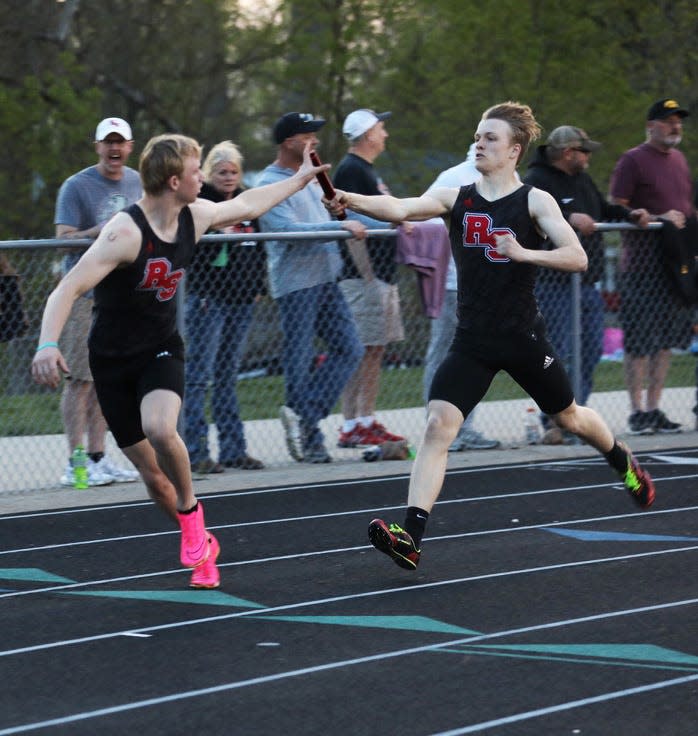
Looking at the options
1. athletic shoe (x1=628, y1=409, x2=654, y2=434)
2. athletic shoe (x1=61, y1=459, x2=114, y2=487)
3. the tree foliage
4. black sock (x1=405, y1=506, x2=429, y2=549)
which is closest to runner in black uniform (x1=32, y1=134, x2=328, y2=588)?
black sock (x1=405, y1=506, x2=429, y2=549)

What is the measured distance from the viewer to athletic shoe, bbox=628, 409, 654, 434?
1162cm

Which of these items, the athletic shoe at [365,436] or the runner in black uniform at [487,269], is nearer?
the runner in black uniform at [487,269]

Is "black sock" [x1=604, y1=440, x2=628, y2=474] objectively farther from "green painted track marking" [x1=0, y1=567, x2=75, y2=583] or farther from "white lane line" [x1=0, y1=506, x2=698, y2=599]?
"green painted track marking" [x1=0, y1=567, x2=75, y2=583]

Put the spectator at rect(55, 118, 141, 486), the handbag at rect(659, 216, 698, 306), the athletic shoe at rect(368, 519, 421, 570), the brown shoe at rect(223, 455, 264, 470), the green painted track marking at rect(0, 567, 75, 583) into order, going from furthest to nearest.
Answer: the handbag at rect(659, 216, 698, 306) < the brown shoe at rect(223, 455, 264, 470) < the spectator at rect(55, 118, 141, 486) < the green painted track marking at rect(0, 567, 75, 583) < the athletic shoe at rect(368, 519, 421, 570)

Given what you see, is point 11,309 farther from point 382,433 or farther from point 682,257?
point 682,257

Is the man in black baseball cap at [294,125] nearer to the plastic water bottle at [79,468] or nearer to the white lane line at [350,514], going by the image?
the plastic water bottle at [79,468]

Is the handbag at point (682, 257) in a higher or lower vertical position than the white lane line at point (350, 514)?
higher

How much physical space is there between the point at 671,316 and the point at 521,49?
37.8 feet

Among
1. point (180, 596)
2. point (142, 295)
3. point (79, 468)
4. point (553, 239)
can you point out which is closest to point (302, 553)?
point (180, 596)

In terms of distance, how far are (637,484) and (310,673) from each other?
298 cm

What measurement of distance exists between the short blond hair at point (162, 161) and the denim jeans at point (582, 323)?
4999mm

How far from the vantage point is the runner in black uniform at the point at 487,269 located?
22.1 feet

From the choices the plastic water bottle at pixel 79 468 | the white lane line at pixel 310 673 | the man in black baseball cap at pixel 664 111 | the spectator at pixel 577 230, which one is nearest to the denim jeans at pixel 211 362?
the plastic water bottle at pixel 79 468

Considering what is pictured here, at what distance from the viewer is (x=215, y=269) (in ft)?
32.1
